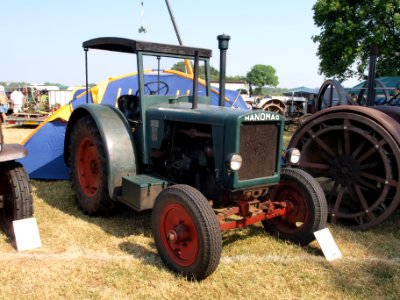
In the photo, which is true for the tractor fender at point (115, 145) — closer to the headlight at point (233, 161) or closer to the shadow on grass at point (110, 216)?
the shadow on grass at point (110, 216)

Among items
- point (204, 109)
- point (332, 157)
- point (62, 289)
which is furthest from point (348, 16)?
point (62, 289)

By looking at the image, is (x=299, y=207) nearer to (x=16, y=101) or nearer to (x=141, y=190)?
(x=141, y=190)

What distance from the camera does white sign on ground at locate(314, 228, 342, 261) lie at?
3266 millimetres

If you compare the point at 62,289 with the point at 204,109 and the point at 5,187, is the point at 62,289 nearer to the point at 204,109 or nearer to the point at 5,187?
the point at 5,187

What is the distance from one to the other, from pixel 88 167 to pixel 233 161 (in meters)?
2.12

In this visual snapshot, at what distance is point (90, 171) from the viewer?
4309mm

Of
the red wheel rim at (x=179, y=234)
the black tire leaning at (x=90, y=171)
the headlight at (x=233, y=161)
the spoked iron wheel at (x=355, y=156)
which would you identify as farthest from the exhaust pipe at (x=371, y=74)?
the black tire leaning at (x=90, y=171)

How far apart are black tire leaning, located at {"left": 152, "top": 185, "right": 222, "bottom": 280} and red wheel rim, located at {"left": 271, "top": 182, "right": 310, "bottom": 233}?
1.06 m

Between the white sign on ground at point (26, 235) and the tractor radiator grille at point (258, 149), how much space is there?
1.89 meters

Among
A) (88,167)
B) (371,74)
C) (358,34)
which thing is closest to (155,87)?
(88,167)

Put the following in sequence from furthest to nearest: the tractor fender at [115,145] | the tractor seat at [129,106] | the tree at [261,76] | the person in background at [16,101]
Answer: the tree at [261,76], the person in background at [16,101], the tractor seat at [129,106], the tractor fender at [115,145]

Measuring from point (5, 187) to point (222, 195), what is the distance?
6.64 ft

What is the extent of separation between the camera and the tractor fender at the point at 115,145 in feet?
12.1

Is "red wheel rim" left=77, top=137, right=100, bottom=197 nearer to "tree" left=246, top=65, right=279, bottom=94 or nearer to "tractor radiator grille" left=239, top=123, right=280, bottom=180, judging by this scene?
"tractor radiator grille" left=239, top=123, right=280, bottom=180
